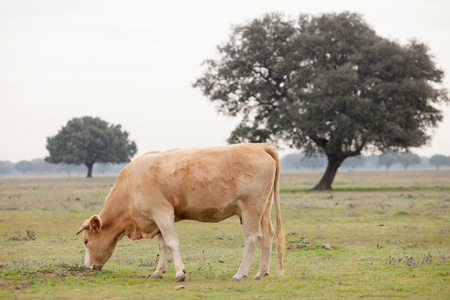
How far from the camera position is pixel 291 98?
46.5m

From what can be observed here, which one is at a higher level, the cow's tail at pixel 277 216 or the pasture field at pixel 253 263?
the cow's tail at pixel 277 216

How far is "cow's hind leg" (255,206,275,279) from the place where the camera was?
10258mm

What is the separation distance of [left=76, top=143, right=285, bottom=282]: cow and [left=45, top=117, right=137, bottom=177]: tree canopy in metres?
95.9

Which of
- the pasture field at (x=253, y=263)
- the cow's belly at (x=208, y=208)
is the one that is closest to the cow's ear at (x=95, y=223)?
the pasture field at (x=253, y=263)

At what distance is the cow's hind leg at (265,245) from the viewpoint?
10.3m

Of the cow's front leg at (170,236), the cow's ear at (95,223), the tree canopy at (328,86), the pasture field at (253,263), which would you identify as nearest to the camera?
the pasture field at (253,263)

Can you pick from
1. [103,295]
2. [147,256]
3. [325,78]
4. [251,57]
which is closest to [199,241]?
[147,256]

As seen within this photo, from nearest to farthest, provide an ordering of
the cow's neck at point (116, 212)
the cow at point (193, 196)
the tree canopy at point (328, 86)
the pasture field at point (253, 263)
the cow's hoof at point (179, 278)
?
1. the pasture field at point (253, 263)
2. the cow's hoof at point (179, 278)
3. the cow at point (193, 196)
4. the cow's neck at point (116, 212)
5. the tree canopy at point (328, 86)

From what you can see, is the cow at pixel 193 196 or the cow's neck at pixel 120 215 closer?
the cow at pixel 193 196

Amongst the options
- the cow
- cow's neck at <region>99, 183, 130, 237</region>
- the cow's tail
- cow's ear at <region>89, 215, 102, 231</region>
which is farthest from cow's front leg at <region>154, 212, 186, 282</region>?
the cow's tail

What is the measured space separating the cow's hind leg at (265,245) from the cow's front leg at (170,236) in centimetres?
149

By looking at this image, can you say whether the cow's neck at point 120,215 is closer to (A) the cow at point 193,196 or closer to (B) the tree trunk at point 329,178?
(A) the cow at point 193,196

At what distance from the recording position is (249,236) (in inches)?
398

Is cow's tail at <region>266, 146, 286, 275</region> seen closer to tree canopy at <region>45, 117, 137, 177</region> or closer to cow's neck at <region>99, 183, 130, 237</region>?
cow's neck at <region>99, 183, 130, 237</region>
